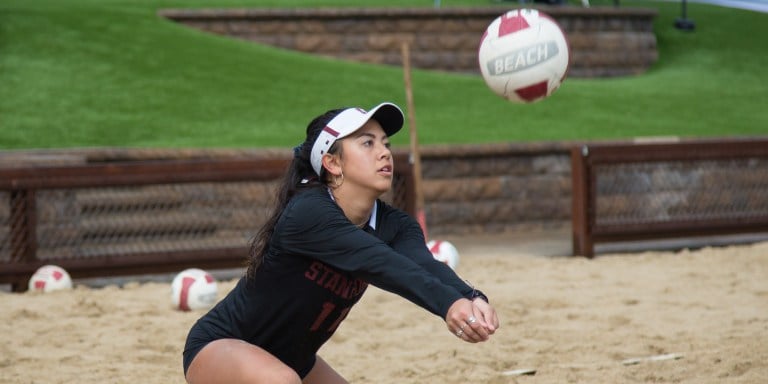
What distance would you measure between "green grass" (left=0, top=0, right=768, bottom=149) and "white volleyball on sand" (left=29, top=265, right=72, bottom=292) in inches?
165

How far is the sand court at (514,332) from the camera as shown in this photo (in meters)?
6.75

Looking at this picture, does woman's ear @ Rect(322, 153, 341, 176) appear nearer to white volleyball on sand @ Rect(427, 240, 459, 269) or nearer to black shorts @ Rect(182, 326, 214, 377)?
black shorts @ Rect(182, 326, 214, 377)

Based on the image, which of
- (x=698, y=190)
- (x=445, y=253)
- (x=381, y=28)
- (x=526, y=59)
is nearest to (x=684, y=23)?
(x=381, y=28)

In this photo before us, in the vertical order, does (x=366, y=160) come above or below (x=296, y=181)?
above

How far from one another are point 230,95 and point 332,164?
488 inches

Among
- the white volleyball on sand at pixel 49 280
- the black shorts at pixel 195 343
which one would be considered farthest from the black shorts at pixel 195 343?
the white volleyball on sand at pixel 49 280

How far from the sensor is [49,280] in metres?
9.98

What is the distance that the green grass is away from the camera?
49.0 feet

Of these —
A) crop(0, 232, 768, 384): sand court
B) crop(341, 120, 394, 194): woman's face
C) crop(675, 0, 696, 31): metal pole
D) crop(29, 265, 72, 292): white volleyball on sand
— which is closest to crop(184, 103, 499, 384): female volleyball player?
crop(341, 120, 394, 194): woman's face

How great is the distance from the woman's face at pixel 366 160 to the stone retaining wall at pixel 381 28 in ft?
49.0

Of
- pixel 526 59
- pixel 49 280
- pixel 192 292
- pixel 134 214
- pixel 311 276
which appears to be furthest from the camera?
pixel 134 214

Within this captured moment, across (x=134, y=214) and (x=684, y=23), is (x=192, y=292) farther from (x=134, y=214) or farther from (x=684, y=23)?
(x=684, y=23)

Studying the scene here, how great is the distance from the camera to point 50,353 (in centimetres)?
749

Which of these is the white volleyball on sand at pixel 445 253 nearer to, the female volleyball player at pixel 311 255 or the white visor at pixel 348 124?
the female volleyball player at pixel 311 255
